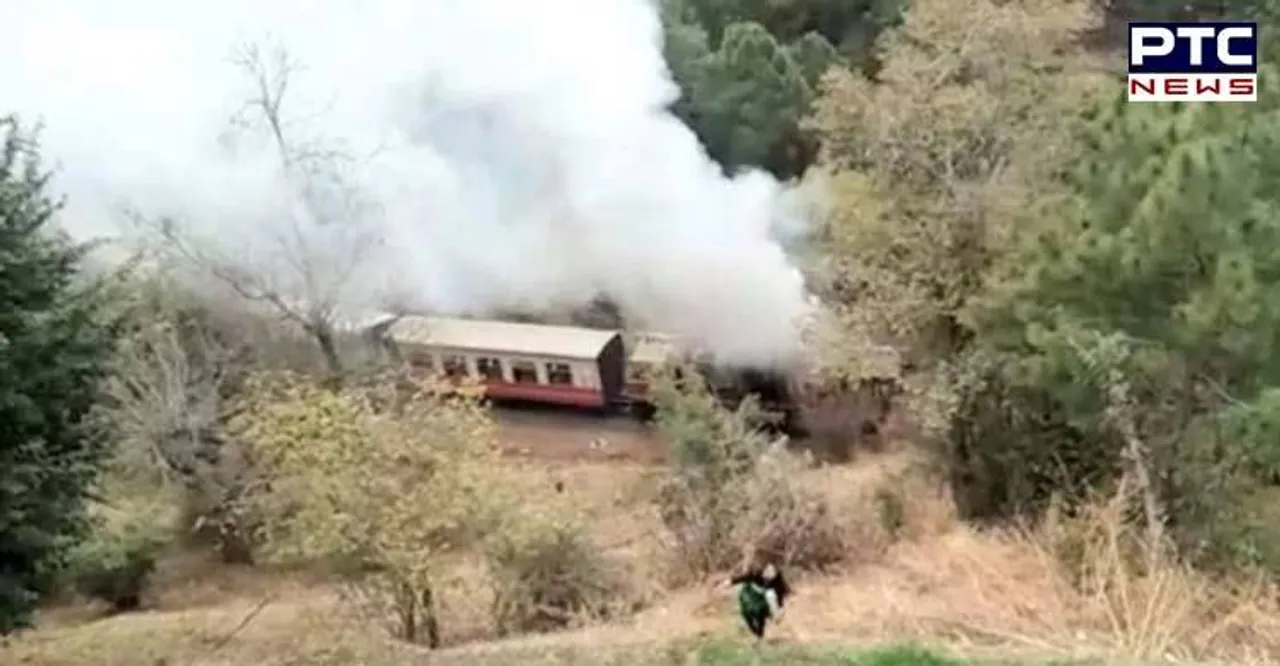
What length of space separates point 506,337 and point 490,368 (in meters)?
0.28

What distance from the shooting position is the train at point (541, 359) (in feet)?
43.4

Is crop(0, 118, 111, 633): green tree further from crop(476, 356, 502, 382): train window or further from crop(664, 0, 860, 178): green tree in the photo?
crop(664, 0, 860, 178): green tree

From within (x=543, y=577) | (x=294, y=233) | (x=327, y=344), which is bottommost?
(x=543, y=577)

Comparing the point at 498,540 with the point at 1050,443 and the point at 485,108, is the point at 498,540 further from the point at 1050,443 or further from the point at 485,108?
the point at 485,108

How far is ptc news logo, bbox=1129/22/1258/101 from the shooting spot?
29.1 feet

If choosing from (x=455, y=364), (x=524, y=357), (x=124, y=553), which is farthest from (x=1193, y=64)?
(x=124, y=553)

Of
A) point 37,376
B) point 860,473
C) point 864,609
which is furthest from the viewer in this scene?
point 860,473

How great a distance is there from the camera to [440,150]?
49.3 ft

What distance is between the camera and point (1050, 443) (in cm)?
1035

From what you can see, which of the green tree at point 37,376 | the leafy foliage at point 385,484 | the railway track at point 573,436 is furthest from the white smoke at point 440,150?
the green tree at point 37,376

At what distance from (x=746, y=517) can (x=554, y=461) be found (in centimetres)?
328

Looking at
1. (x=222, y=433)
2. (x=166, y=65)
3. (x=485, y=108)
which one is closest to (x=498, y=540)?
(x=222, y=433)

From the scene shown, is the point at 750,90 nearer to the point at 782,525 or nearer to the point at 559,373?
the point at 559,373

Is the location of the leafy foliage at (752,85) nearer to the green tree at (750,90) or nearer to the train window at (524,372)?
the green tree at (750,90)
